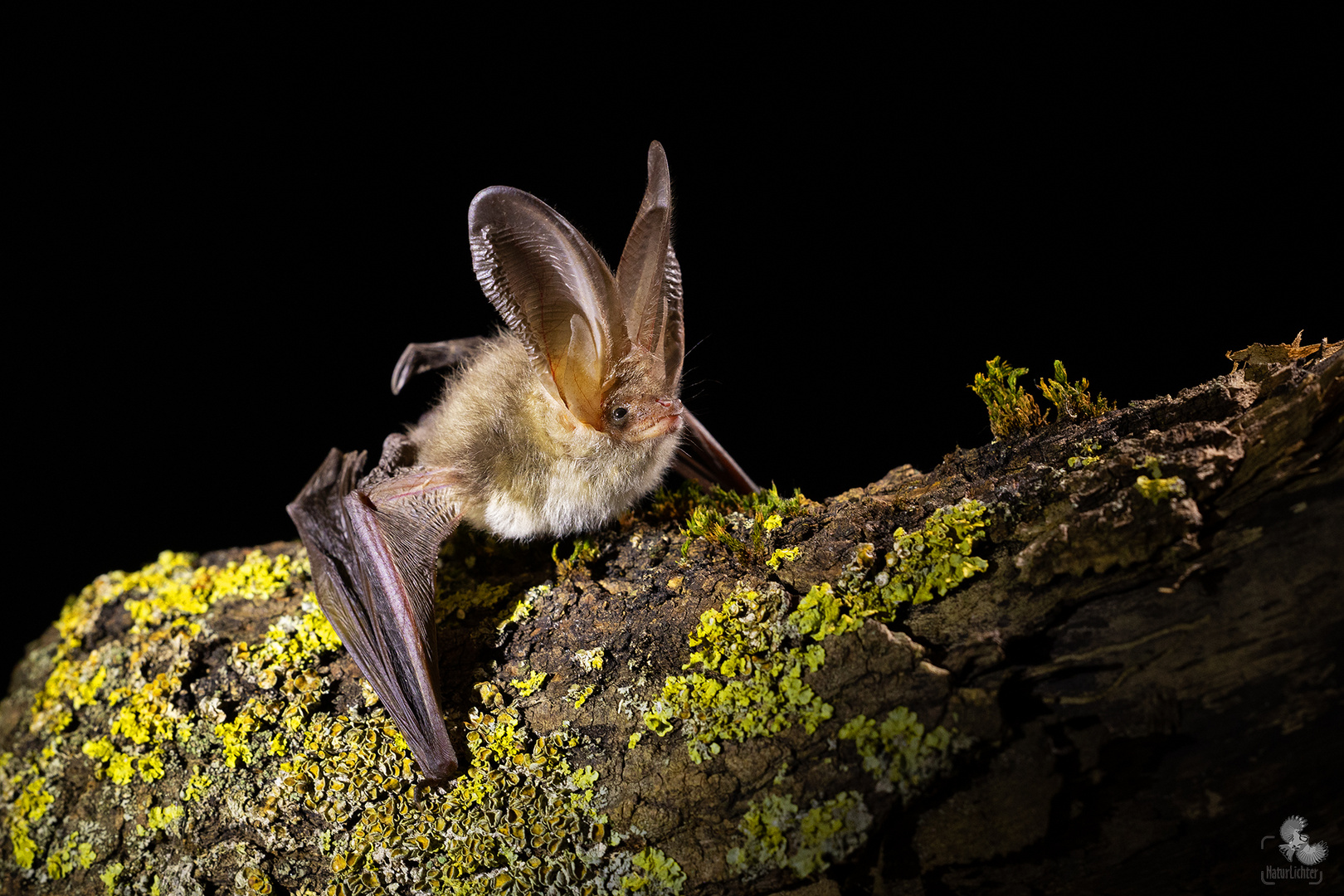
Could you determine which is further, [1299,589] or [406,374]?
[406,374]

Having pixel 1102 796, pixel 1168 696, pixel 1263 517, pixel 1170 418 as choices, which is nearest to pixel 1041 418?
pixel 1170 418

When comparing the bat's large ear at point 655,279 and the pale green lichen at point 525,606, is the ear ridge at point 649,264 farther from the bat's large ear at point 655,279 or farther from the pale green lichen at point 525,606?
the pale green lichen at point 525,606

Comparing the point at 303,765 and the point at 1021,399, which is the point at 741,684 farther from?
the point at 303,765

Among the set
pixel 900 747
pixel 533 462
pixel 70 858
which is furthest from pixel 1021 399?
pixel 70 858

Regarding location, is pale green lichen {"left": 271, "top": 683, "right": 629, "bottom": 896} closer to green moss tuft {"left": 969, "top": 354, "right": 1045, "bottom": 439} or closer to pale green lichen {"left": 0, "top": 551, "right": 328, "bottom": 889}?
pale green lichen {"left": 0, "top": 551, "right": 328, "bottom": 889}

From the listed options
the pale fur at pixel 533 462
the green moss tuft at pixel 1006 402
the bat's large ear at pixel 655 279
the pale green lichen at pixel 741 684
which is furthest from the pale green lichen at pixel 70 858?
the green moss tuft at pixel 1006 402

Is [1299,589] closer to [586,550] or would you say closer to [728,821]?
[728,821]

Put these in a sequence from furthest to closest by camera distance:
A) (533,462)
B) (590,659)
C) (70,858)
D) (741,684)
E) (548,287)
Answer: (533,462) → (70,858) → (548,287) → (590,659) → (741,684)
